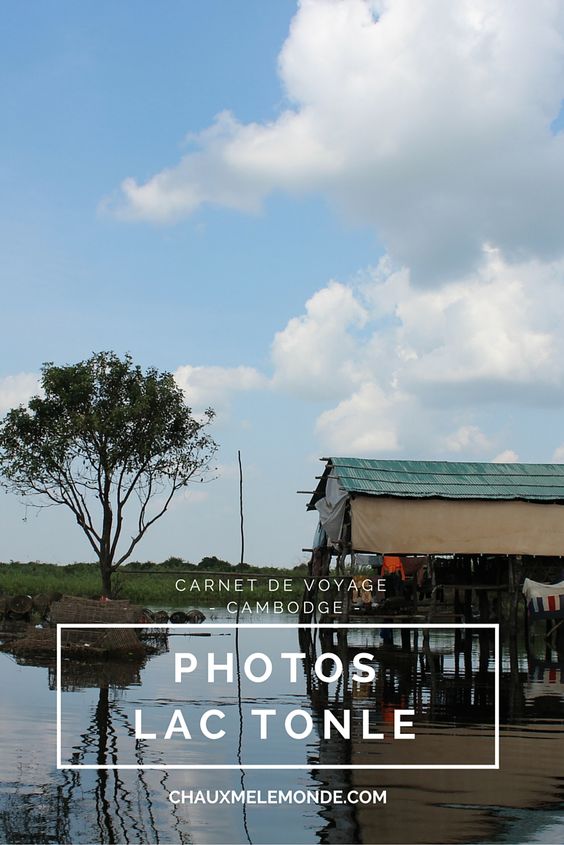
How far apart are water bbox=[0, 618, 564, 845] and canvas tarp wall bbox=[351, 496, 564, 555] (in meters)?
6.68

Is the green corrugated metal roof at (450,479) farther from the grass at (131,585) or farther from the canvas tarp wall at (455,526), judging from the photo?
the grass at (131,585)

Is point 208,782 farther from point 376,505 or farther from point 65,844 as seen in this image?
point 376,505

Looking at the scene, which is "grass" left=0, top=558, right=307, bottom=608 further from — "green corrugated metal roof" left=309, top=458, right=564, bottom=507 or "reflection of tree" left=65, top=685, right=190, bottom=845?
"reflection of tree" left=65, top=685, right=190, bottom=845

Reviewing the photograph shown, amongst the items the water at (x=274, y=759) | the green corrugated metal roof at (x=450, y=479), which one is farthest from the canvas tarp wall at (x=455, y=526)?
the water at (x=274, y=759)

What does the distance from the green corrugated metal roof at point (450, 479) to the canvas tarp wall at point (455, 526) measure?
203 millimetres

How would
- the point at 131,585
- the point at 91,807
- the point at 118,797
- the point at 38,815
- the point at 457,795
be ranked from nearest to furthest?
the point at 38,815, the point at 91,807, the point at 118,797, the point at 457,795, the point at 131,585

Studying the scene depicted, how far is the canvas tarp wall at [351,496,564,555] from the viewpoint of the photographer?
21969 mm

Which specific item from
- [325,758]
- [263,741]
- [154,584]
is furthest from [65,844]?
[154,584]

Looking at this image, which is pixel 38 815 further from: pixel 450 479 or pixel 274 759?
pixel 450 479

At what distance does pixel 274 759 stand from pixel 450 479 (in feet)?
51.8

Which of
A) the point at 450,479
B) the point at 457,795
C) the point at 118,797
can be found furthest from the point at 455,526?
the point at 118,797

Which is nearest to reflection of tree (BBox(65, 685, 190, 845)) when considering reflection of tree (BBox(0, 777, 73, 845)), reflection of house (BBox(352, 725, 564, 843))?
reflection of tree (BBox(0, 777, 73, 845))

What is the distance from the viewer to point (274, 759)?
325 inches

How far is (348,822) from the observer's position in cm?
627
